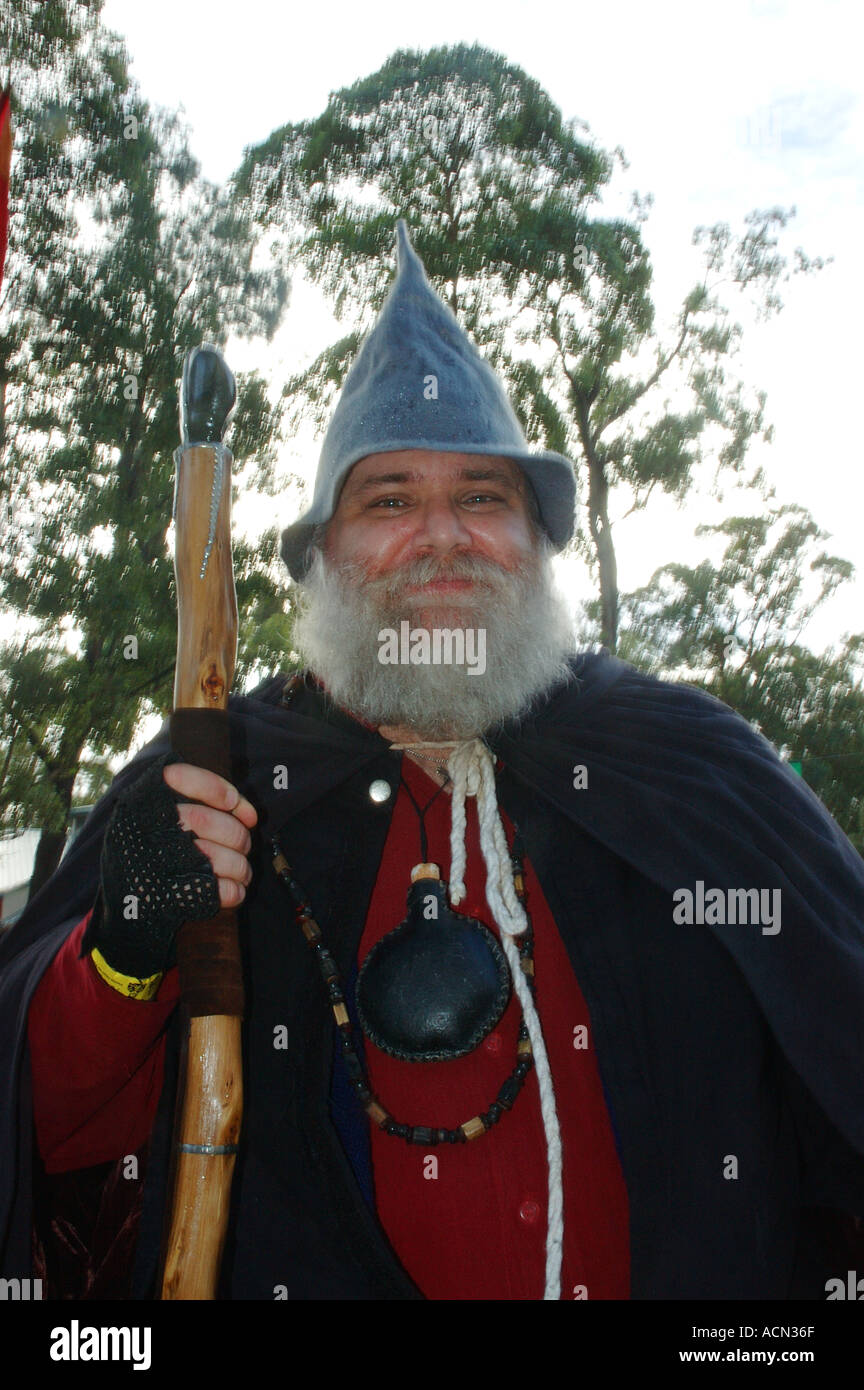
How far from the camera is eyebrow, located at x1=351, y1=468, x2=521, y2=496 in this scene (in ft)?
8.51

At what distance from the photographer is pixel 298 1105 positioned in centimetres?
212

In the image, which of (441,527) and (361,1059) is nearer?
(361,1059)

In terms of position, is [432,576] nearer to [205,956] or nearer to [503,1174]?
[205,956]

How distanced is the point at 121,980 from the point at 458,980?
71 cm

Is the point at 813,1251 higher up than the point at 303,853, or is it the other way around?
the point at 303,853

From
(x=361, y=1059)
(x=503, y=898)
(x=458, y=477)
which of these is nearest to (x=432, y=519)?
(x=458, y=477)

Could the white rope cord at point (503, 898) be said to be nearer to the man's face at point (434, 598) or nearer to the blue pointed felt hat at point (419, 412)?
the man's face at point (434, 598)

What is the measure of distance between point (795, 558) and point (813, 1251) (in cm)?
2449

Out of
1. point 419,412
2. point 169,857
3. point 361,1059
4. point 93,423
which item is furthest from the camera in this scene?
point 93,423

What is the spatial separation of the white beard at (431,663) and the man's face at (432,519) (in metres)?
0.01

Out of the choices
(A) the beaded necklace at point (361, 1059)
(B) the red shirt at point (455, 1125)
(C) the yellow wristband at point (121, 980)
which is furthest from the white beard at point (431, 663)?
(C) the yellow wristband at point (121, 980)

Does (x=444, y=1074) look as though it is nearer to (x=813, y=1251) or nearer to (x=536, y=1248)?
(x=536, y=1248)

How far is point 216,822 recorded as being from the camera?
5.87 feet
